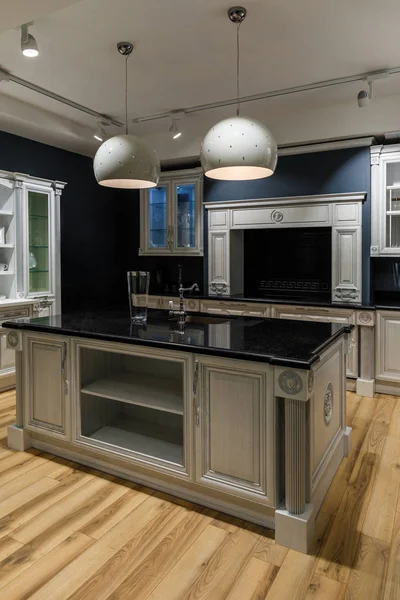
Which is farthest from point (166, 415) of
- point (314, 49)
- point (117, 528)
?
point (314, 49)

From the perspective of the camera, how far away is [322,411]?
2.32 meters

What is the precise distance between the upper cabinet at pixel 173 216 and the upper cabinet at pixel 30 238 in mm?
1159

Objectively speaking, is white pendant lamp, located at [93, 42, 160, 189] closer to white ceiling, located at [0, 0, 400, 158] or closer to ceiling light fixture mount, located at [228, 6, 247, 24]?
white ceiling, located at [0, 0, 400, 158]

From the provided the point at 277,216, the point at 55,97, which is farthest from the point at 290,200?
the point at 55,97

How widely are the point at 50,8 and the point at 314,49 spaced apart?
2.00 metres

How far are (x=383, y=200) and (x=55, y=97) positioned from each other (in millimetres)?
3263

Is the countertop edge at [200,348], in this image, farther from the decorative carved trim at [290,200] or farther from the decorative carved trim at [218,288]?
the decorative carved trim at [218,288]

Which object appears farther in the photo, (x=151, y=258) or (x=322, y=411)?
(x=151, y=258)

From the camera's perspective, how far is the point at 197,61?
3.46 m

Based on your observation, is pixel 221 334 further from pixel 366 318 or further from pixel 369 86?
pixel 369 86

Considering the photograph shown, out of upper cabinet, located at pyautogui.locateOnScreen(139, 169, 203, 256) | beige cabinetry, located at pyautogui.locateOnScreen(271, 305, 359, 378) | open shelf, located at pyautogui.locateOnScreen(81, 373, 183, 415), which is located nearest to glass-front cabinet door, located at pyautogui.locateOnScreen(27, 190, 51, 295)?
upper cabinet, located at pyautogui.locateOnScreen(139, 169, 203, 256)

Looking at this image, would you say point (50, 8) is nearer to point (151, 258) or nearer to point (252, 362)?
point (252, 362)

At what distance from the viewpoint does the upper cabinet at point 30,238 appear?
4.41 metres

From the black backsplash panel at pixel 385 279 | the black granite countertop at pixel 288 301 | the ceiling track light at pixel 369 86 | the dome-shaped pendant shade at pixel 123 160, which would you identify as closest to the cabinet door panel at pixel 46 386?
the dome-shaped pendant shade at pixel 123 160
